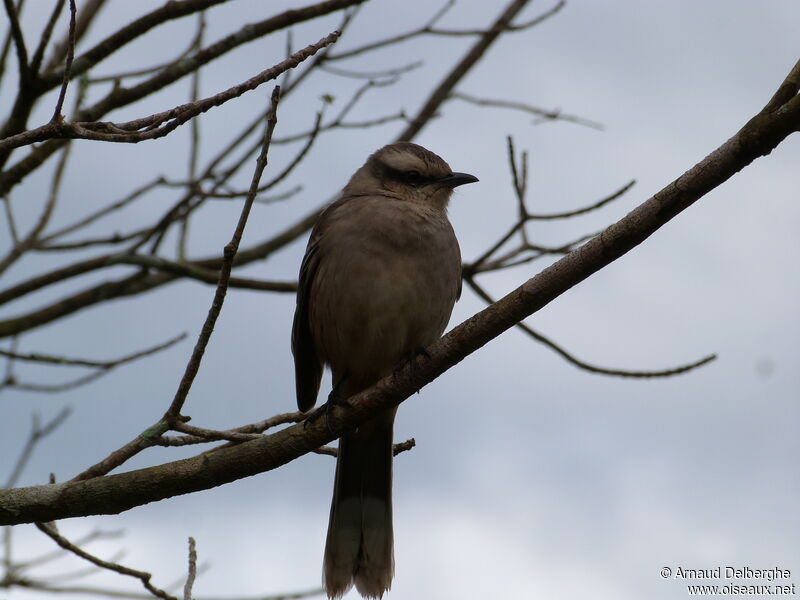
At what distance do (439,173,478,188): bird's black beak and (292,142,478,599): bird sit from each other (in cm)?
20

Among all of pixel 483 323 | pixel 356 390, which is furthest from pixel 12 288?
pixel 483 323

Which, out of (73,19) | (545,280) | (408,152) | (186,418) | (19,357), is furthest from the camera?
(408,152)

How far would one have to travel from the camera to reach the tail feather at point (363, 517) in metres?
5.79

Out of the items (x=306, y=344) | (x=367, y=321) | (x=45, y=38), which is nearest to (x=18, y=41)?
(x=45, y=38)

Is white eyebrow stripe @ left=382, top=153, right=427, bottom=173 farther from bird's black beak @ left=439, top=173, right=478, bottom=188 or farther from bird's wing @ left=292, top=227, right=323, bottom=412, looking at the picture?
bird's wing @ left=292, top=227, right=323, bottom=412

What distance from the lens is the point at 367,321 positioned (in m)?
5.77

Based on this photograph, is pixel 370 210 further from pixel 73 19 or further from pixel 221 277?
pixel 73 19

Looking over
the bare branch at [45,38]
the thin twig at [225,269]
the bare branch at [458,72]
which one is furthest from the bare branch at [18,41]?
the bare branch at [458,72]

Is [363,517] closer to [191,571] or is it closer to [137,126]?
[191,571]

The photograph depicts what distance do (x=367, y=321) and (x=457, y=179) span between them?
1.39 m

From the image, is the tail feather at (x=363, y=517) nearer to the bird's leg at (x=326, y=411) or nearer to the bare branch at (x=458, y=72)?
the bird's leg at (x=326, y=411)

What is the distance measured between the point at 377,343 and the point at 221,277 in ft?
6.44

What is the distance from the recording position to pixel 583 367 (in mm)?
5840

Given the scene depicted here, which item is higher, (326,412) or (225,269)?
(225,269)
